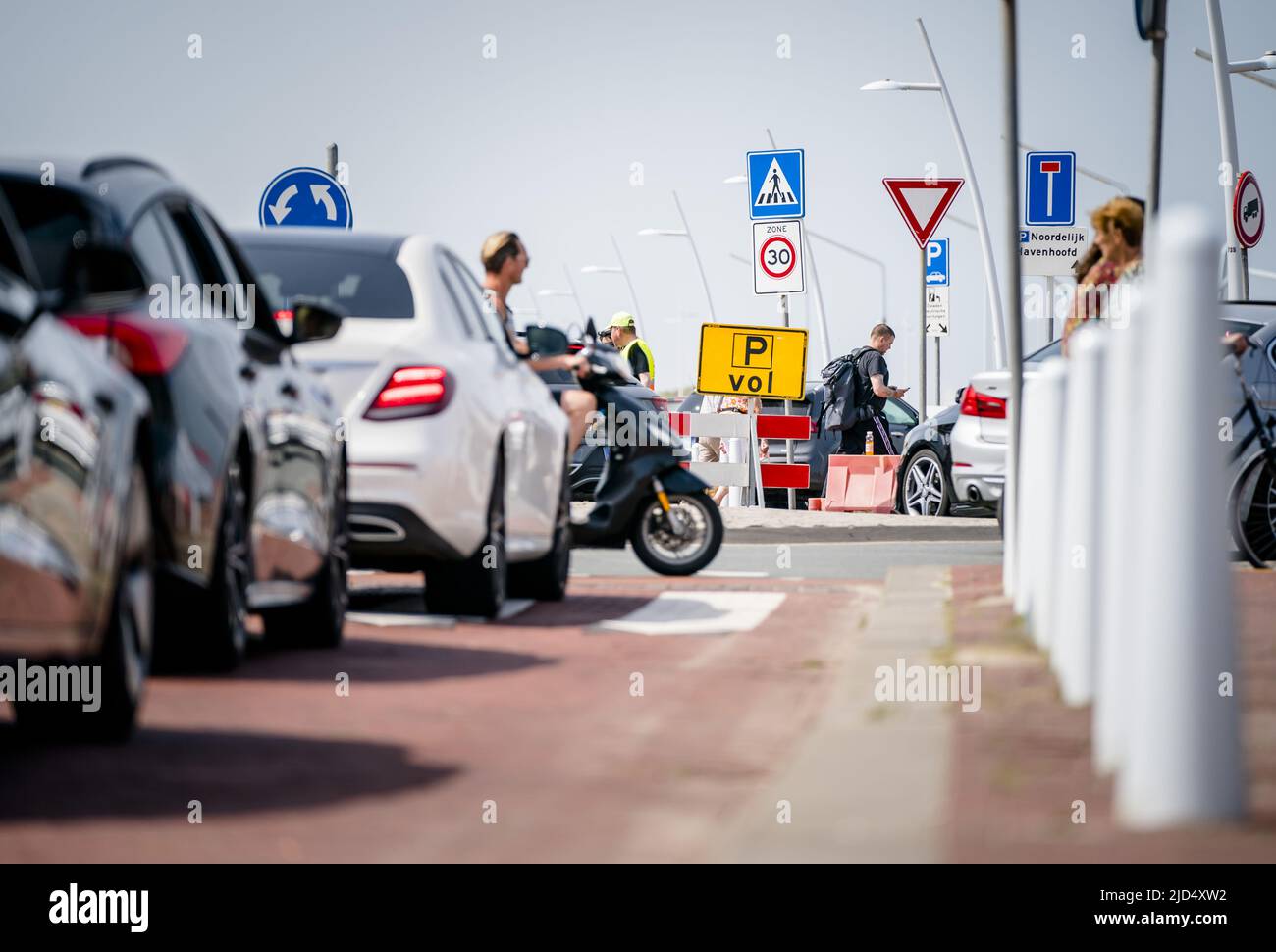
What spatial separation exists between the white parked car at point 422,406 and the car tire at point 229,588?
1760 millimetres

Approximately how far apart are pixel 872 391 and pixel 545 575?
13.4 metres

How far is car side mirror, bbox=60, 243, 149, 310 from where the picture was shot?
6.27m

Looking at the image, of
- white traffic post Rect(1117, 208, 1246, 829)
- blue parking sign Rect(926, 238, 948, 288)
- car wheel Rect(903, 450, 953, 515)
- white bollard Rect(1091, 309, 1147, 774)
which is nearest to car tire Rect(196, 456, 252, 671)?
white bollard Rect(1091, 309, 1147, 774)

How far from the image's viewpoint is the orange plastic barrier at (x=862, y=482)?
25.8 metres

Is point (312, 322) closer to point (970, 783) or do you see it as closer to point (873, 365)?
point (970, 783)

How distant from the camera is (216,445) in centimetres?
768

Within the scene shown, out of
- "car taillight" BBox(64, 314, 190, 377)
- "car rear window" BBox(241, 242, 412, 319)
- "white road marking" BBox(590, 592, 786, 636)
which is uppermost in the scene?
"car rear window" BBox(241, 242, 412, 319)

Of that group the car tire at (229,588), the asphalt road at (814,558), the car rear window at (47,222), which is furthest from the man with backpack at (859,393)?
the car rear window at (47,222)

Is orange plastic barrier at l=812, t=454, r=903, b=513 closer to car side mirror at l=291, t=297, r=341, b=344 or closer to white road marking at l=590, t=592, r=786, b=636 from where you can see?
white road marking at l=590, t=592, r=786, b=636

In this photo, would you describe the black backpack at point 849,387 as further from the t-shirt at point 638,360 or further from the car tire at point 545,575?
the car tire at point 545,575

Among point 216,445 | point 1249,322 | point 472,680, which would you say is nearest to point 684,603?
point 472,680

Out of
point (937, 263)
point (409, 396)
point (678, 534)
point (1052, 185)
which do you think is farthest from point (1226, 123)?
point (409, 396)

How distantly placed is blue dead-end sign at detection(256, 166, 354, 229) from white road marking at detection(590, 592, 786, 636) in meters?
7.19

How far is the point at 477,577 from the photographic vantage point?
1099 cm
